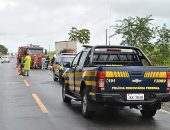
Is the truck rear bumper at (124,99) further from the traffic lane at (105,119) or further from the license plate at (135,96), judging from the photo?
the traffic lane at (105,119)

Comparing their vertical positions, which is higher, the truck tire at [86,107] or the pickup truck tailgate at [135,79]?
the pickup truck tailgate at [135,79]

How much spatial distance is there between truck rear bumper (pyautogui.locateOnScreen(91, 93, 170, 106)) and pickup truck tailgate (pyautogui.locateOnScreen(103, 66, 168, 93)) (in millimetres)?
139

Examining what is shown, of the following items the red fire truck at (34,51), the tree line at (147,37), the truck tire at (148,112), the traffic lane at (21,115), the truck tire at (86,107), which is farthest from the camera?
the red fire truck at (34,51)

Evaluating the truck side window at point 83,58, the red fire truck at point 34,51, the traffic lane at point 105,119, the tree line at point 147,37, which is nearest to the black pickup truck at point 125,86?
the traffic lane at point 105,119

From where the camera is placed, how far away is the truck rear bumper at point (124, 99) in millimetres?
9790

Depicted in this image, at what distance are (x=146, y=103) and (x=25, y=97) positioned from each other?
22.5 ft

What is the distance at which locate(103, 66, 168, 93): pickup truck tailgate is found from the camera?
9.87 m

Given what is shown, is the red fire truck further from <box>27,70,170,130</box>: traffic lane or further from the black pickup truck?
the black pickup truck

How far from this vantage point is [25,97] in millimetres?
15867

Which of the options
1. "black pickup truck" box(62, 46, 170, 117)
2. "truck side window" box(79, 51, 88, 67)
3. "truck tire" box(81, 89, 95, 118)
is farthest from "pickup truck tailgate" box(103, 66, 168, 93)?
"truck side window" box(79, 51, 88, 67)

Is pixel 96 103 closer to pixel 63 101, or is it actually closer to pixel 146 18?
pixel 63 101

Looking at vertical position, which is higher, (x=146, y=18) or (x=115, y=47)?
(x=146, y=18)

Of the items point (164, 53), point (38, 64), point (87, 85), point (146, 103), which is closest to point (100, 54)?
point (87, 85)

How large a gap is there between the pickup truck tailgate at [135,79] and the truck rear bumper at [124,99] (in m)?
0.14
